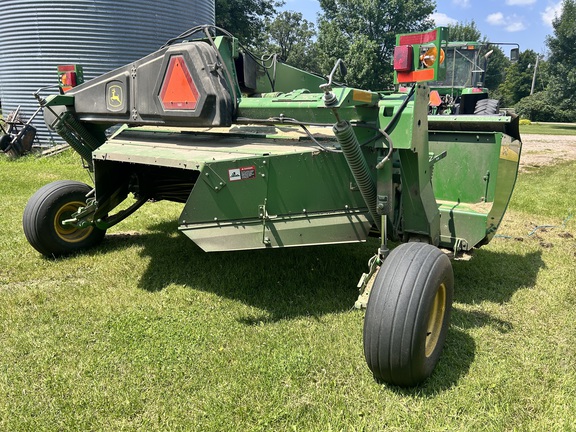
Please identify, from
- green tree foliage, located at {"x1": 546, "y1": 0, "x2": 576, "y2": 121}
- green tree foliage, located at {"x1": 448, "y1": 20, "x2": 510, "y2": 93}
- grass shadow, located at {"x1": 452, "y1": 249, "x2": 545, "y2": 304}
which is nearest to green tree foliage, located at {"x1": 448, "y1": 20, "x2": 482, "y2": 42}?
green tree foliage, located at {"x1": 448, "y1": 20, "x2": 510, "y2": 93}

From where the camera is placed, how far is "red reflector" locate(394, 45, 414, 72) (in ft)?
9.56

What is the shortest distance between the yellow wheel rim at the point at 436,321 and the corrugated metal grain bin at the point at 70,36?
9773 millimetres

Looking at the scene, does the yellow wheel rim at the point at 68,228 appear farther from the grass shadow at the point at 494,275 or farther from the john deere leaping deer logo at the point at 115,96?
the grass shadow at the point at 494,275

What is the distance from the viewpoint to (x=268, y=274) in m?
4.14

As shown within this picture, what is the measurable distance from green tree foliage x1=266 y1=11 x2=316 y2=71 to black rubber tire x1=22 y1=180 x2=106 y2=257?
57.2m

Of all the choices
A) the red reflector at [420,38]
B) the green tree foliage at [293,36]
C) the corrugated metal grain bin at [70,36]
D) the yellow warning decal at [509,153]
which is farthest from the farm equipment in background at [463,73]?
the green tree foliage at [293,36]

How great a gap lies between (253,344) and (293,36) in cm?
6219

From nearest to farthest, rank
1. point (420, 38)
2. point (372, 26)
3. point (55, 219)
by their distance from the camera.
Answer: point (420, 38) < point (55, 219) < point (372, 26)

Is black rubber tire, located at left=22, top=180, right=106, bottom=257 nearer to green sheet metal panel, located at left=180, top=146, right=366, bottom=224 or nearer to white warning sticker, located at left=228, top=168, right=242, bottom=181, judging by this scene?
green sheet metal panel, located at left=180, top=146, right=366, bottom=224

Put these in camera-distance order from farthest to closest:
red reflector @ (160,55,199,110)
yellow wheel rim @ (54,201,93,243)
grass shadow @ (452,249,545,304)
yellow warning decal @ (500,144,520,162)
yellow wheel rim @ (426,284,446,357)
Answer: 1. yellow wheel rim @ (54,201,93,243)
2. yellow warning decal @ (500,144,520,162)
3. grass shadow @ (452,249,545,304)
4. red reflector @ (160,55,199,110)
5. yellow wheel rim @ (426,284,446,357)

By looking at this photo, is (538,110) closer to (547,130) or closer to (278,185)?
(547,130)

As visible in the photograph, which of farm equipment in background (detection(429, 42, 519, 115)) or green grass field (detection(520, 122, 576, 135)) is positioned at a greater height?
farm equipment in background (detection(429, 42, 519, 115))

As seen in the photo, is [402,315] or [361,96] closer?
[402,315]

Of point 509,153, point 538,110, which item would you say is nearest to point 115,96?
point 509,153
